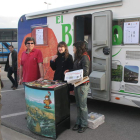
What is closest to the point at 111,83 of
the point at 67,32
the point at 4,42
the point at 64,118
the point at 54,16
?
the point at 64,118

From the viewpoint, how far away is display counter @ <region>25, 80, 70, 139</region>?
3.40 metres

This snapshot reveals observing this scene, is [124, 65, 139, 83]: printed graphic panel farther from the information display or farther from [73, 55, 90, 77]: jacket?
[73, 55, 90, 77]: jacket

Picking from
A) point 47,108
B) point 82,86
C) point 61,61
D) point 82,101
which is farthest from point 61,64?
point 47,108

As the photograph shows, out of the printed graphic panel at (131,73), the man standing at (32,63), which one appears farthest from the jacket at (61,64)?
the printed graphic panel at (131,73)

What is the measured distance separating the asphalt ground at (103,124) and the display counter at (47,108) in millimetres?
181

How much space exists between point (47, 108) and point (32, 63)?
1.21m

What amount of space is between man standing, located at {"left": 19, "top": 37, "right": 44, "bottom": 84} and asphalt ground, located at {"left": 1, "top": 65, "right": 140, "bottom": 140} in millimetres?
1063

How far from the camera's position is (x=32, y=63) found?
4188 mm

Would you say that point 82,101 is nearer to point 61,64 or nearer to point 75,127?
point 75,127

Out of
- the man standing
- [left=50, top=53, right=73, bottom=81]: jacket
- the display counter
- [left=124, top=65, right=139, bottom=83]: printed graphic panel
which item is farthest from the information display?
the man standing

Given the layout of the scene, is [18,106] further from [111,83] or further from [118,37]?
[118,37]

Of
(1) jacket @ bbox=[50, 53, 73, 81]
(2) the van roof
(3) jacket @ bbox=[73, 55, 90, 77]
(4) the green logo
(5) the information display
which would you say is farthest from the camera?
(4) the green logo

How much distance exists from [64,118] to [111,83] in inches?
54.8

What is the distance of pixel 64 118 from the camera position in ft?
12.3
